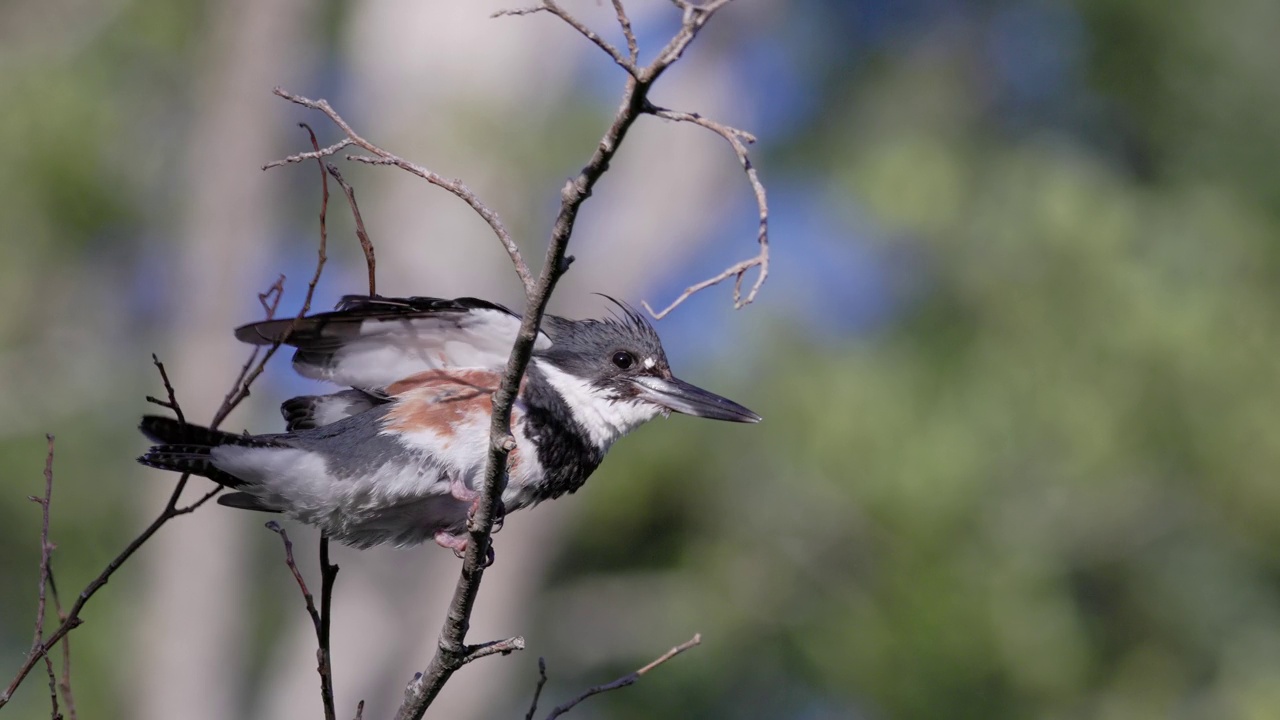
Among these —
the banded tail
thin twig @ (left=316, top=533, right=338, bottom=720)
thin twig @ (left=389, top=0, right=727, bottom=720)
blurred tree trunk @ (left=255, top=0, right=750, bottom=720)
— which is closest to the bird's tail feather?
the banded tail

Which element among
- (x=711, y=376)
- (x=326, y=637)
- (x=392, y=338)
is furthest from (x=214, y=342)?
(x=326, y=637)

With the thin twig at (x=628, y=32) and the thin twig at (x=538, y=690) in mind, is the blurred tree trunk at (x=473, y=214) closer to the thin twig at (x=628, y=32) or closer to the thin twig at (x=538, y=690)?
the thin twig at (x=538, y=690)

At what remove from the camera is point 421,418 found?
2.66 m

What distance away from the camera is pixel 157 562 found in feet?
24.7

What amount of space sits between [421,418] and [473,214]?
4.92 m

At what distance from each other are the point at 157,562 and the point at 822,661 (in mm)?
4367

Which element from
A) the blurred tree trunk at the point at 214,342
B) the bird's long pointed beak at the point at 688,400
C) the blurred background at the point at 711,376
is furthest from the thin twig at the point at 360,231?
the blurred tree trunk at the point at 214,342

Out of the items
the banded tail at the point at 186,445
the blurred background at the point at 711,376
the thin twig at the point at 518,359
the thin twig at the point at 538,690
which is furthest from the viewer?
the blurred background at the point at 711,376

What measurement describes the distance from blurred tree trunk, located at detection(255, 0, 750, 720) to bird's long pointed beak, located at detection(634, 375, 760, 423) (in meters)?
3.92

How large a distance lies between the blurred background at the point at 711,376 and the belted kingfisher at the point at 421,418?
2.57 metres

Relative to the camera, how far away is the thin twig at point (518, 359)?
1537 mm

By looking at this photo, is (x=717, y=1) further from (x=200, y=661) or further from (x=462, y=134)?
(x=200, y=661)

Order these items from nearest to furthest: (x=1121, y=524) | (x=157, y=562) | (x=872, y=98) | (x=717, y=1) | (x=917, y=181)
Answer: (x=717, y=1) < (x=1121, y=524) < (x=917, y=181) < (x=157, y=562) < (x=872, y=98)

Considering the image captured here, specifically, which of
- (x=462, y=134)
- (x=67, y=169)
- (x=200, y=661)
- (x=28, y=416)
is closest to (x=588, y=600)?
(x=200, y=661)
